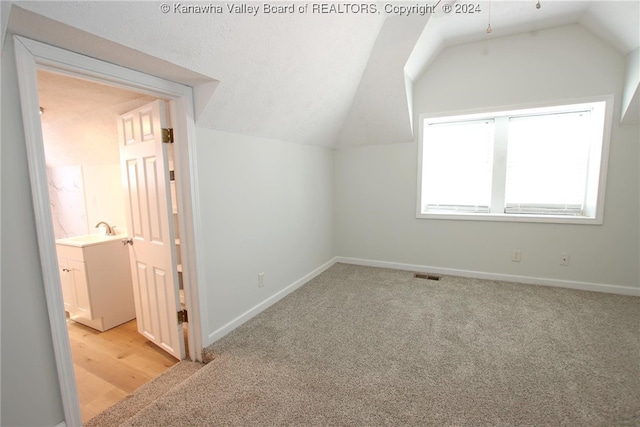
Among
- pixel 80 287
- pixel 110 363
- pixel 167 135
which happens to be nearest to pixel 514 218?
pixel 167 135

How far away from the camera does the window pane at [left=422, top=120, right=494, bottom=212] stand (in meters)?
3.36

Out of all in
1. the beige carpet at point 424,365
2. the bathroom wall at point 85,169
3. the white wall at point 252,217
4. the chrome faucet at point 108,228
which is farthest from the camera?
the chrome faucet at point 108,228

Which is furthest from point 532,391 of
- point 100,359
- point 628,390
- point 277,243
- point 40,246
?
point 100,359

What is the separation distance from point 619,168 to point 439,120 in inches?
68.3

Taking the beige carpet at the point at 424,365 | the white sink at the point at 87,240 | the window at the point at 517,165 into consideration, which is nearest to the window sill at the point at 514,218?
the window at the point at 517,165

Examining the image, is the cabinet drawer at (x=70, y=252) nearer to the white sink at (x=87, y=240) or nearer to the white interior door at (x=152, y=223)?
the white sink at (x=87, y=240)

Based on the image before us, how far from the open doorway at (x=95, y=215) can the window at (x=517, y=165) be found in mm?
3136

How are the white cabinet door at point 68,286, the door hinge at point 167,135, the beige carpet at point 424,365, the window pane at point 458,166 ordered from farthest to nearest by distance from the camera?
the window pane at point 458,166
the white cabinet door at point 68,286
the door hinge at point 167,135
the beige carpet at point 424,365

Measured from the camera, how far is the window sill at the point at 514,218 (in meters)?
2.88

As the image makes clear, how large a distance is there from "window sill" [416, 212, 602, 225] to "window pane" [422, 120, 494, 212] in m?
0.17

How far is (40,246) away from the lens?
1220mm

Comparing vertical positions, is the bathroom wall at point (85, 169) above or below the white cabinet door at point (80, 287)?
above

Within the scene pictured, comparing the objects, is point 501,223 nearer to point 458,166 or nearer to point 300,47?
point 458,166

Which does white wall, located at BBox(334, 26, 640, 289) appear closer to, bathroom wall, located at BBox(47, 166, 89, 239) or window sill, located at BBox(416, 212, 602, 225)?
window sill, located at BBox(416, 212, 602, 225)
